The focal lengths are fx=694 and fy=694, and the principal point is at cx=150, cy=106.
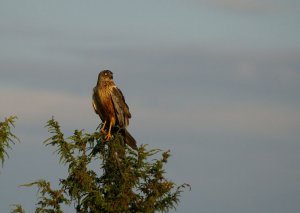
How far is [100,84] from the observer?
15.9 m

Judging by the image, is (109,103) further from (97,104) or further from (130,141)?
(130,141)

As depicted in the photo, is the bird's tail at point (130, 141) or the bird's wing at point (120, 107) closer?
the bird's tail at point (130, 141)

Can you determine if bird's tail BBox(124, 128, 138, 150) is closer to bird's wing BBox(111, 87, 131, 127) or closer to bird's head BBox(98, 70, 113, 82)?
bird's wing BBox(111, 87, 131, 127)

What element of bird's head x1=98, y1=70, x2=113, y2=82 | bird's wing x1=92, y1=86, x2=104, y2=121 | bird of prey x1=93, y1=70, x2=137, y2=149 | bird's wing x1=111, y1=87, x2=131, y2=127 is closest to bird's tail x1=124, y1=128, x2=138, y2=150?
bird of prey x1=93, y1=70, x2=137, y2=149

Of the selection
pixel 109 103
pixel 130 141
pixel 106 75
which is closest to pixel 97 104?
pixel 109 103

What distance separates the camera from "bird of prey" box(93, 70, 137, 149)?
15.2m

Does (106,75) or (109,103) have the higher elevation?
(106,75)

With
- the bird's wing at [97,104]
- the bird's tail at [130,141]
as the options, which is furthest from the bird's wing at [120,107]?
the bird's tail at [130,141]

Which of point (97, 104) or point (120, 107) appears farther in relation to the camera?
point (97, 104)

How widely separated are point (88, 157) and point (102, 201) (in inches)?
38.4

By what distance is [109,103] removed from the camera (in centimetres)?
1554

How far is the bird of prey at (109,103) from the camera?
49.9ft

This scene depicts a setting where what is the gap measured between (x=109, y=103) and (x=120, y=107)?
0.92 feet

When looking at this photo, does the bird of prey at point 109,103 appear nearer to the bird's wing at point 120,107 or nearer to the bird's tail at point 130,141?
the bird's wing at point 120,107
